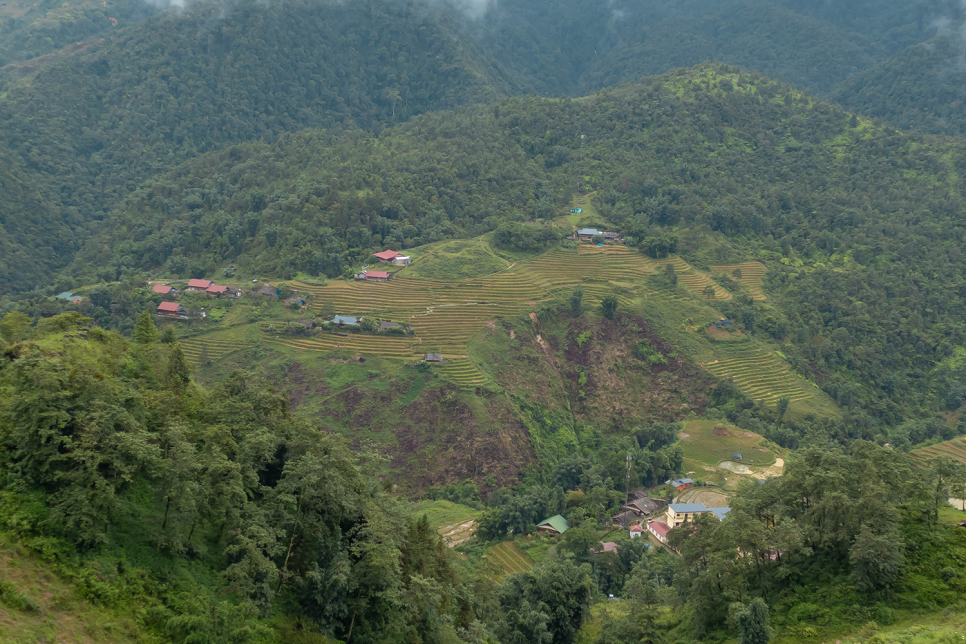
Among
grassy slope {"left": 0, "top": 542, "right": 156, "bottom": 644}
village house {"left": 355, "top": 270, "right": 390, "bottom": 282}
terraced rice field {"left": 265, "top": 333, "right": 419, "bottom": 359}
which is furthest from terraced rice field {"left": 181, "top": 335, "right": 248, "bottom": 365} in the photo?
grassy slope {"left": 0, "top": 542, "right": 156, "bottom": 644}

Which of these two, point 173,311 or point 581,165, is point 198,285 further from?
point 581,165

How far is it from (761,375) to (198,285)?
40.4m

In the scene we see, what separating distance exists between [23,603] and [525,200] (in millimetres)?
57996

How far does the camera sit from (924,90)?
317ft

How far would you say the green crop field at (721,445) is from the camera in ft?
140

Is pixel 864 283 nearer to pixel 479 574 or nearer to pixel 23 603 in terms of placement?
pixel 479 574

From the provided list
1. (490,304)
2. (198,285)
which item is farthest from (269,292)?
(490,304)

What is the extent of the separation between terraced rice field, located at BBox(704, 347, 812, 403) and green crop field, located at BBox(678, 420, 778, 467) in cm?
507

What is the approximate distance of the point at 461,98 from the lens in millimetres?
104188

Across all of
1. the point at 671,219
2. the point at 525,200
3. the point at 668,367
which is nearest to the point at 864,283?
the point at 671,219

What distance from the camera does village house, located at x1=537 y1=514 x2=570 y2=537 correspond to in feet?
120

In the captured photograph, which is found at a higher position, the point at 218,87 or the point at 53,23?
the point at 53,23

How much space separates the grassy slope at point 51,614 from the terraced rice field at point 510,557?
2192 centimetres

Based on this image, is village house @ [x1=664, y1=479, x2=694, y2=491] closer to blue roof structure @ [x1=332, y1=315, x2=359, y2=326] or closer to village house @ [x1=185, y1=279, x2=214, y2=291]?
blue roof structure @ [x1=332, y1=315, x2=359, y2=326]
